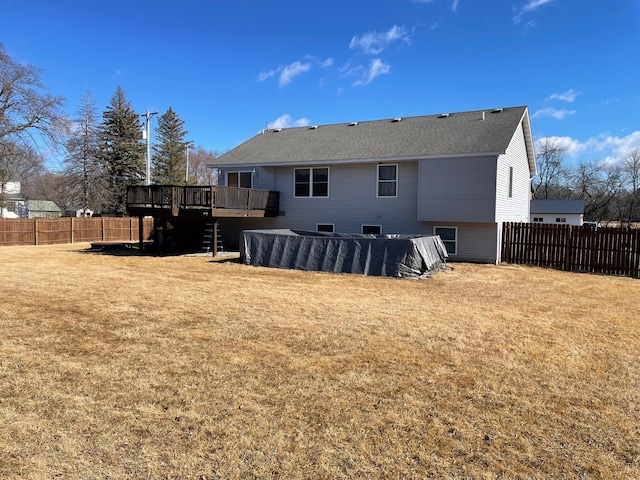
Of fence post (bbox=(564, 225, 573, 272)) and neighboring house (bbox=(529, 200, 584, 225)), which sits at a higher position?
neighboring house (bbox=(529, 200, 584, 225))

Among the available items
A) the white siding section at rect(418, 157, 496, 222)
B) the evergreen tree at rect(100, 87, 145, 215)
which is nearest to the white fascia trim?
the white siding section at rect(418, 157, 496, 222)

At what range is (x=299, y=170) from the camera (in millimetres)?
18734

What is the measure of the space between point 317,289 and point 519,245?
9.40 meters

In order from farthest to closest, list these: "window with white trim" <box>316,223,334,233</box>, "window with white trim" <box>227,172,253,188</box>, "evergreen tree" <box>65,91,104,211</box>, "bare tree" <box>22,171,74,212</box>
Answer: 1. "bare tree" <box>22,171,74,212</box>
2. "evergreen tree" <box>65,91,104,211</box>
3. "window with white trim" <box>227,172,253,188</box>
4. "window with white trim" <box>316,223,334,233</box>

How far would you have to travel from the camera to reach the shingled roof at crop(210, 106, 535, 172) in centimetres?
1558

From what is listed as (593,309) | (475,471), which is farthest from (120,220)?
(475,471)

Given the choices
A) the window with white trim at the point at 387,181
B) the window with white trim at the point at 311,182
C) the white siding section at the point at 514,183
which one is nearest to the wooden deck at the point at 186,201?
the window with white trim at the point at 311,182

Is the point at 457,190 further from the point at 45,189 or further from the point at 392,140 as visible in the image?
the point at 45,189

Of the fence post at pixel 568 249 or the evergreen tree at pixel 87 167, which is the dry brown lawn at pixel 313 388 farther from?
the evergreen tree at pixel 87 167

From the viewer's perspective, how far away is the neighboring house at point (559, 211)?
36616 mm

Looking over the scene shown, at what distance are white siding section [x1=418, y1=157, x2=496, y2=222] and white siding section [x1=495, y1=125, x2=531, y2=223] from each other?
15.4 inches

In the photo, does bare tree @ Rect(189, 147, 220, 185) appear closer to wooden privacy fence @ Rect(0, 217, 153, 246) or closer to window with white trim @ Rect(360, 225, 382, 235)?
wooden privacy fence @ Rect(0, 217, 153, 246)

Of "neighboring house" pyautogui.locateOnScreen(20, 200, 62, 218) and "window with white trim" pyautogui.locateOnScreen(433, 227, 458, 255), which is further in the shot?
"neighboring house" pyautogui.locateOnScreen(20, 200, 62, 218)

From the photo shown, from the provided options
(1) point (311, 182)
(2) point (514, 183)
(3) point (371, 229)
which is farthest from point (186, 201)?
(2) point (514, 183)
